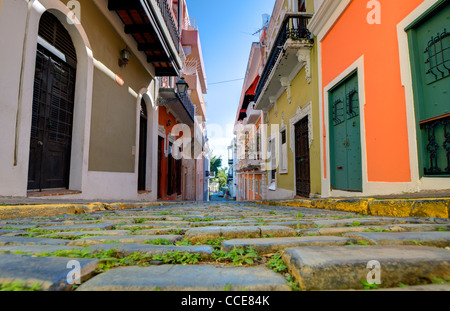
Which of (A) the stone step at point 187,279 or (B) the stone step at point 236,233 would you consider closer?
(A) the stone step at point 187,279

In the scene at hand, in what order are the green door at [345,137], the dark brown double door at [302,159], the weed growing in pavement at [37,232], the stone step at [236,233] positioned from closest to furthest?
1. the stone step at [236,233]
2. the weed growing in pavement at [37,232]
3. the green door at [345,137]
4. the dark brown double door at [302,159]

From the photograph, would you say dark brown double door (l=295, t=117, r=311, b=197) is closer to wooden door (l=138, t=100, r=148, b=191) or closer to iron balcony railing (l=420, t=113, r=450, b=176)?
iron balcony railing (l=420, t=113, r=450, b=176)

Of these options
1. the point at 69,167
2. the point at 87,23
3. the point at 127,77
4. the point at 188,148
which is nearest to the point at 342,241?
the point at 69,167

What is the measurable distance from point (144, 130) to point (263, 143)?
7.36 meters

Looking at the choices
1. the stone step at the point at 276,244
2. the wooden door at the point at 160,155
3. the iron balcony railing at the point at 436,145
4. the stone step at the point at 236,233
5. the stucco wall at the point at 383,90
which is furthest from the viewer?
the wooden door at the point at 160,155

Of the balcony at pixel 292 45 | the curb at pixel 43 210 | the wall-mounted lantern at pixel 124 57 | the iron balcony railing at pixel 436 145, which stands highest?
the balcony at pixel 292 45

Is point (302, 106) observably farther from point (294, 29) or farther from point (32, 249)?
point (32, 249)

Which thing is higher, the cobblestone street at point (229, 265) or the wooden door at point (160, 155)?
the wooden door at point (160, 155)

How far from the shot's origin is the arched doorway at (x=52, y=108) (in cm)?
432

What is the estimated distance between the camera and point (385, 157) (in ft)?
13.5

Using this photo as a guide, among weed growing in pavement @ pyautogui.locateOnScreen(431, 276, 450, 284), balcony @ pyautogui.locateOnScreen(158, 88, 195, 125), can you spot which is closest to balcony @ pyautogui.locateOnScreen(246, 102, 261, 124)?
balcony @ pyautogui.locateOnScreen(158, 88, 195, 125)

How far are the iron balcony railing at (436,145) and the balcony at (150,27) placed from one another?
21.4 feet

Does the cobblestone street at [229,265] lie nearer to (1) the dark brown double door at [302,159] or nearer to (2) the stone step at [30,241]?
(2) the stone step at [30,241]

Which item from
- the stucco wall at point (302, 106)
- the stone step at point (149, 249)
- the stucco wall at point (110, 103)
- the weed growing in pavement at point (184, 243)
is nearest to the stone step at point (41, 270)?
the stone step at point (149, 249)
